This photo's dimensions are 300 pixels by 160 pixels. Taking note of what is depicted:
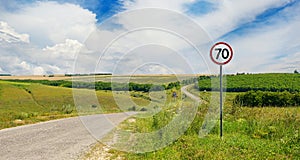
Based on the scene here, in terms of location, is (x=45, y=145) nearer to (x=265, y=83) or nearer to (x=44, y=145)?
(x=44, y=145)

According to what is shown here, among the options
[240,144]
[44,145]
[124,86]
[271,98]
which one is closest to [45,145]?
[44,145]

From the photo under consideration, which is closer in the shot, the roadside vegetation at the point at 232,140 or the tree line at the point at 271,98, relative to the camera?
the roadside vegetation at the point at 232,140

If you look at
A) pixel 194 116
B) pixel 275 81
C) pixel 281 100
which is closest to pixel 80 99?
pixel 194 116

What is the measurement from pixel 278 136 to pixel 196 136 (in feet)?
9.29

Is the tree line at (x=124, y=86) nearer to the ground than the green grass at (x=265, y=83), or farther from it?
farther from it

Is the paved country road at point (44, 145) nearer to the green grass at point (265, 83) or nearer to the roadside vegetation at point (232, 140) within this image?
the roadside vegetation at point (232, 140)

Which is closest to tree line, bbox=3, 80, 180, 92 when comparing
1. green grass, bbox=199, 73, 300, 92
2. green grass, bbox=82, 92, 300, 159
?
green grass, bbox=82, 92, 300, 159

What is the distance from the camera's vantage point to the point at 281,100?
191 feet

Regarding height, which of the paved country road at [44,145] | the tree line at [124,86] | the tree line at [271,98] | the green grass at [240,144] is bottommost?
the tree line at [271,98]

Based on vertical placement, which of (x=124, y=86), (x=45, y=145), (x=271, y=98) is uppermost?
(x=124, y=86)

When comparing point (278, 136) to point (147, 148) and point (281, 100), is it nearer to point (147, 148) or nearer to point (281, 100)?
point (147, 148)

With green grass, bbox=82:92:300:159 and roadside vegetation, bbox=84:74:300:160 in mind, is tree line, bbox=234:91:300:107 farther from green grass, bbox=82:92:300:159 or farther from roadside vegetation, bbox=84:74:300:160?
green grass, bbox=82:92:300:159

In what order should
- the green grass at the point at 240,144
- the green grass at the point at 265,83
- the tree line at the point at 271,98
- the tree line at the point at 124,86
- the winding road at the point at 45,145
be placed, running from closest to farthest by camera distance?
the green grass at the point at 240,144
the winding road at the point at 45,145
the tree line at the point at 124,86
the tree line at the point at 271,98
the green grass at the point at 265,83

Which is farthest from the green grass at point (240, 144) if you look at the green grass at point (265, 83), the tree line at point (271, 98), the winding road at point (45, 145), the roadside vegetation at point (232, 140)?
the green grass at point (265, 83)
